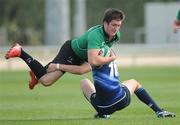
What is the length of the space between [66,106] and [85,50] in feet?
14.8

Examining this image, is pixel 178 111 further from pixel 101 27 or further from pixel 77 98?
pixel 77 98

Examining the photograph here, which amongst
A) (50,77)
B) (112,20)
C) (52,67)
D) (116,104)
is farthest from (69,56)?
(112,20)

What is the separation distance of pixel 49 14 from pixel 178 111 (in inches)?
1280

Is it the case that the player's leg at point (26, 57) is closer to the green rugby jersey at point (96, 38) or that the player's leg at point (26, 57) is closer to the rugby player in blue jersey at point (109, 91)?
the rugby player in blue jersey at point (109, 91)

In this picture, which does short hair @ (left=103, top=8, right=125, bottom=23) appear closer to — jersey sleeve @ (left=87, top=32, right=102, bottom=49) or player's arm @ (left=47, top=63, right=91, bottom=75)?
jersey sleeve @ (left=87, top=32, right=102, bottom=49)

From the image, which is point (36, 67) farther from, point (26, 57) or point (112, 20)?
point (112, 20)

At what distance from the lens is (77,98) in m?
22.5

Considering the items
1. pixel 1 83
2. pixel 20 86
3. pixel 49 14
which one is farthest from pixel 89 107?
pixel 49 14

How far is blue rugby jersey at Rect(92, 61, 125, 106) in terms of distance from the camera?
14023 mm

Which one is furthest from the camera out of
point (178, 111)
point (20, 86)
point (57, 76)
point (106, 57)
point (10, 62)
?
point (10, 62)

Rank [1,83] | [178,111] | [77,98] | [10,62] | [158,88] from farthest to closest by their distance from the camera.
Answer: [10,62] → [1,83] → [158,88] → [77,98] → [178,111]

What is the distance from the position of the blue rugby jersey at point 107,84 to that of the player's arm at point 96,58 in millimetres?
152

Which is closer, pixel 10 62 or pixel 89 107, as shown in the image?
pixel 89 107

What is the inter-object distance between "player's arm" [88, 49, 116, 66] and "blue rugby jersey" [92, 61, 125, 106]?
6.0 inches
